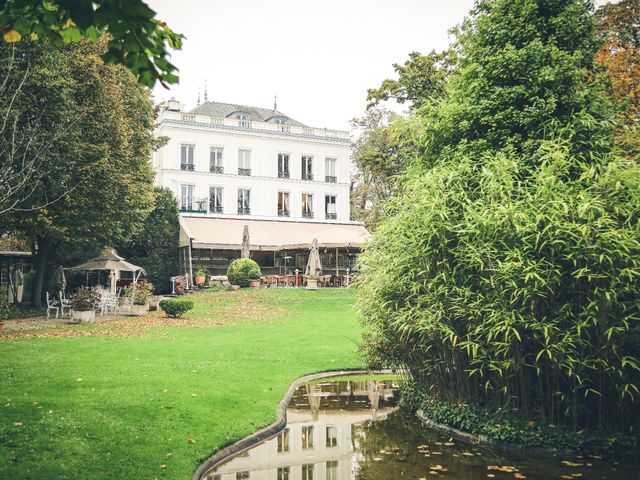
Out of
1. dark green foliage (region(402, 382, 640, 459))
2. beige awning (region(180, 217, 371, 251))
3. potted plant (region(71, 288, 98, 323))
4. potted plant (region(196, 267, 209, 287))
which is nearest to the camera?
dark green foliage (region(402, 382, 640, 459))

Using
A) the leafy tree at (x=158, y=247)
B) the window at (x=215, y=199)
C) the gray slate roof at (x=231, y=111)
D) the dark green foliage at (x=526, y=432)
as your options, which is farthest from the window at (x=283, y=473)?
the gray slate roof at (x=231, y=111)

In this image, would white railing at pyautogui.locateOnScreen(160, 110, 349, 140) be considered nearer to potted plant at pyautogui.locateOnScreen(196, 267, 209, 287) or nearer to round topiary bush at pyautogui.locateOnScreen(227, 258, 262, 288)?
potted plant at pyautogui.locateOnScreen(196, 267, 209, 287)

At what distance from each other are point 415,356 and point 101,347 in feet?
27.6

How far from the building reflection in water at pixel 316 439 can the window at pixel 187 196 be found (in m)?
28.4

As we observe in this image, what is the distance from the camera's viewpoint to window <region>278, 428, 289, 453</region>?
23.9 ft

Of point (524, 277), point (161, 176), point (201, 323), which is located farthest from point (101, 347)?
point (161, 176)

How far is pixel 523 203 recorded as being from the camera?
24.1 feet

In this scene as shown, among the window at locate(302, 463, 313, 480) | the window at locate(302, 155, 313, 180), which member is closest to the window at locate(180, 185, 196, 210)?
the window at locate(302, 155, 313, 180)

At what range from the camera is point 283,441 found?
25.0ft

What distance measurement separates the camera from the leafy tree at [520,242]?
6.68 metres

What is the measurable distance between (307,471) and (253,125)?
3545 centimetres

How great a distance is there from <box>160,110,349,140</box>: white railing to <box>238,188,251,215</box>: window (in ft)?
15.8

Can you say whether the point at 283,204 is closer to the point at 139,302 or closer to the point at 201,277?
the point at 201,277

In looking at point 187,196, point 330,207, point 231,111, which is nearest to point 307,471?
point 187,196
